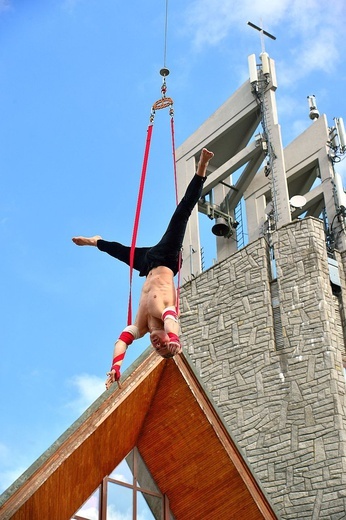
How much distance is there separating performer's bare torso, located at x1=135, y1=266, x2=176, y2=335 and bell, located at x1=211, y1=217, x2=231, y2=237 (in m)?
13.7

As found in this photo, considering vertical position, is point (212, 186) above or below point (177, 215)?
above

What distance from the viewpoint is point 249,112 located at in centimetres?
2238

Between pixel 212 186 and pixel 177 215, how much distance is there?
1431 centimetres

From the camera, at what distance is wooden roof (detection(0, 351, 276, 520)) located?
37.8 feet

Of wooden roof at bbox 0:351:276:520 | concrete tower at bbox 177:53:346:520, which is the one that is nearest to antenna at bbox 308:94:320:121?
concrete tower at bbox 177:53:346:520

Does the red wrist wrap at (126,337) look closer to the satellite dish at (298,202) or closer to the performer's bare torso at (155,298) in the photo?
the performer's bare torso at (155,298)

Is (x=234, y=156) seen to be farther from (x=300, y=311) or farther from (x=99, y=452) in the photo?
(x=99, y=452)

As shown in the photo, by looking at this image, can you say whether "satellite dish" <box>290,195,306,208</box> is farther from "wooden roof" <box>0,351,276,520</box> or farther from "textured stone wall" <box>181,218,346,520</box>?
"wooden roof" <box>0,351,276,520</box>

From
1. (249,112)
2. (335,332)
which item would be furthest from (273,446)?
(249,112)

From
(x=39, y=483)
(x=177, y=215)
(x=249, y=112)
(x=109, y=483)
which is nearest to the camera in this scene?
(x=177, y=215)

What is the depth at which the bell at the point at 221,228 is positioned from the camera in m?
22.9

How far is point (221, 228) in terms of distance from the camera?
22.9 metres

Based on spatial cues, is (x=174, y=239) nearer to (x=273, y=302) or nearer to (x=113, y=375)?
(x=113, y=375)

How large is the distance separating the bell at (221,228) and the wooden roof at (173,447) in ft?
34.3
